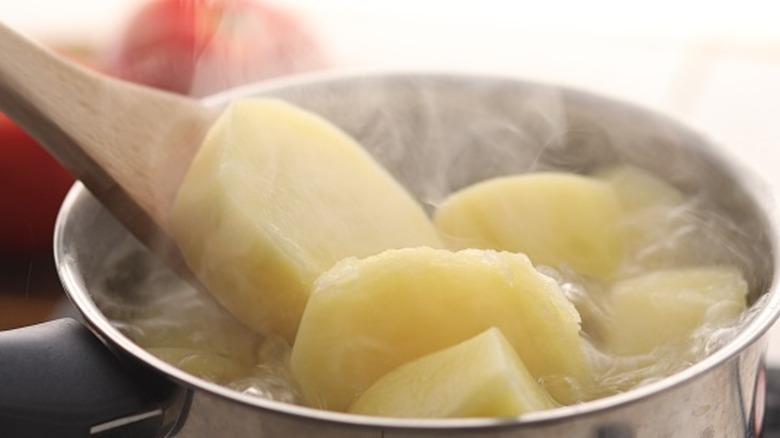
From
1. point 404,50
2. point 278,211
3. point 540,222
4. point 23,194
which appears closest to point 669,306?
point 540,222

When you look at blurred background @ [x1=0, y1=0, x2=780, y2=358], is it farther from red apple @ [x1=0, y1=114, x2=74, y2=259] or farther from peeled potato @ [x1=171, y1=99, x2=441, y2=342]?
peeled potato @ [x1=171, y1=99, x2=441, y2=342]

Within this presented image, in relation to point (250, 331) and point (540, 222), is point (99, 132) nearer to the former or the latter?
point (250, 331)

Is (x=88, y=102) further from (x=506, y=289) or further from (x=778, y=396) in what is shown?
(x=778, y=396)

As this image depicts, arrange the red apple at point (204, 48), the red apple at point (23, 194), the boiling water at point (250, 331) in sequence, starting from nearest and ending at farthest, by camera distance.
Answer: the boiling water at point (250, 331) → the red apple at point (23, 194) → the red apple at point (204, 48)

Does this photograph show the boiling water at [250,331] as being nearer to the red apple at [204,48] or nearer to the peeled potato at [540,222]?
the peeled potato at [540,222]

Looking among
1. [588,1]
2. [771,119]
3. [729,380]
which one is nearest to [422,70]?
[729,380]

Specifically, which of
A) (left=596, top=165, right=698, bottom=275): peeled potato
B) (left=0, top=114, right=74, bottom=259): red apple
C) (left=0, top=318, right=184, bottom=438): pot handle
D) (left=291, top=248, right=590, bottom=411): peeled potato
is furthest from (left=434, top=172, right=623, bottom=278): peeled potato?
(left=0, top=114, right=74, bottom=259): red apple

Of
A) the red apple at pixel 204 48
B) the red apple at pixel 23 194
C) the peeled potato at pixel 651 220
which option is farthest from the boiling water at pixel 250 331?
the red apple at pixel 204 48
